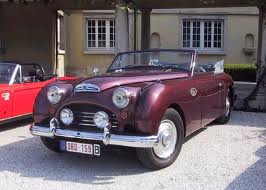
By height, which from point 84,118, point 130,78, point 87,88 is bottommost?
point 84,118

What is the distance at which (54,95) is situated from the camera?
6145 mm

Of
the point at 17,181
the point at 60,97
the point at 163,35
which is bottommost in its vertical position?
the point at 17,181

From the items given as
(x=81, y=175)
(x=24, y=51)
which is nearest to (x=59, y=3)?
(x=24, y=51)

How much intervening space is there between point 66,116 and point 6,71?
3.53m

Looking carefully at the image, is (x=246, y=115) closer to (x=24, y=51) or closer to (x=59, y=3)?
(x=59, y=3)

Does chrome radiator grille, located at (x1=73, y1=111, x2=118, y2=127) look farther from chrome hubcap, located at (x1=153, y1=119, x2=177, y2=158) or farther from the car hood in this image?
chrome hubcap, located at (x1=153, y1=119, x2=177, y2=158)

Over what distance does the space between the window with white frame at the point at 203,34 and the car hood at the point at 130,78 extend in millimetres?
15151

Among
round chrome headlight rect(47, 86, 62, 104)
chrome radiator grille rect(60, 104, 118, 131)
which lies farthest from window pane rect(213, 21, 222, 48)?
chrome radiator grille rect(60, 104, 118, 131)

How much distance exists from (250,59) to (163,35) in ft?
13.6

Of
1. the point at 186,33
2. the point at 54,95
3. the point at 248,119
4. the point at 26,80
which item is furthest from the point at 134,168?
the point at 186,33

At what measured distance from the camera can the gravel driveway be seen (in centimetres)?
527

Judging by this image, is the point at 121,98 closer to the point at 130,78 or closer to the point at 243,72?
the point at 130,78

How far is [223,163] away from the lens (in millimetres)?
6059

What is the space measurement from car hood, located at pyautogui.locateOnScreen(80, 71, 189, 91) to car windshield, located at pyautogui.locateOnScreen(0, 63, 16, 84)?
3.02 metres
